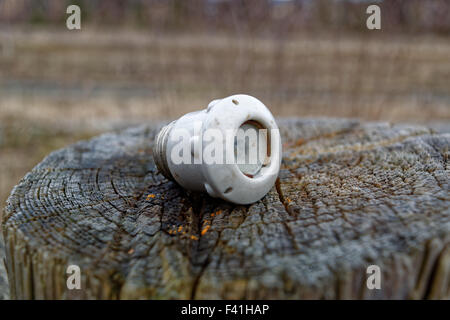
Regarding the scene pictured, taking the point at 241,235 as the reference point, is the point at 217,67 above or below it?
above

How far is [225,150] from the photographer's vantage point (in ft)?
5.02

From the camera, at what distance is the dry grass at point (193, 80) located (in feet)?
19.9

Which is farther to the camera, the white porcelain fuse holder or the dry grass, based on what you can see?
the dry grass

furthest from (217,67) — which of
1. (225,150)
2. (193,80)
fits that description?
(225,150)

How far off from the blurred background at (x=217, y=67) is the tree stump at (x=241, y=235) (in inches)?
130

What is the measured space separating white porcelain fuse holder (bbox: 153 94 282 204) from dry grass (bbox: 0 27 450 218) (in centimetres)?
373

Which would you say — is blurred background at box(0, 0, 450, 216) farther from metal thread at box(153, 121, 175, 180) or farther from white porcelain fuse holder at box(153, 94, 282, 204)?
white porcelain fuse holder at box(153, 94, 282, 204)

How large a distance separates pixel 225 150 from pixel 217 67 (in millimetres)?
6752

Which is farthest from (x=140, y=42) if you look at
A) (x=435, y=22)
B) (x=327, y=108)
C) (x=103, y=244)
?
(x=103, y=244)

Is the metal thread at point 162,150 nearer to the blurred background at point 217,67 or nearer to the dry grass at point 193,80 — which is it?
the blurred background at point 217,67

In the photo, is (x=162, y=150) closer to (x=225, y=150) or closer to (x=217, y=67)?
(x=225, y=150)

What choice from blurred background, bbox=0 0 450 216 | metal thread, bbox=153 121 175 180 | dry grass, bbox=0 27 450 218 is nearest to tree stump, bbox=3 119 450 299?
metal thread, bbox=153 121 175 180

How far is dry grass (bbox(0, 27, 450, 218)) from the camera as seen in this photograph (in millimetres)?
6055

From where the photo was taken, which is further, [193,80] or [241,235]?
[193,80]
